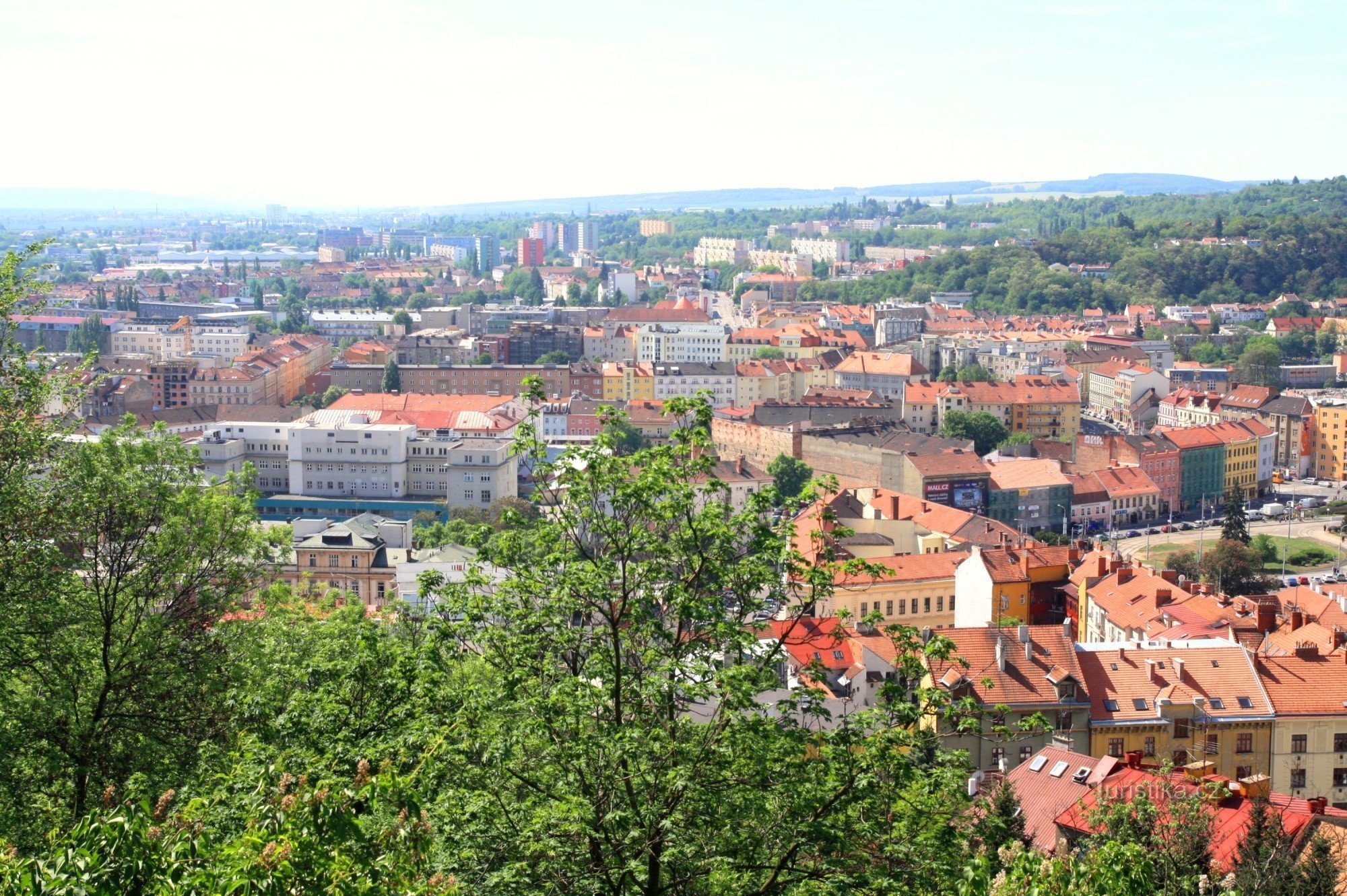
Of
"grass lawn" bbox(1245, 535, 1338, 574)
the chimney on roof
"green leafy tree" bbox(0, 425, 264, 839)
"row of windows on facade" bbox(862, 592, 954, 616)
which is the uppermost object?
"green leafy tree" bbox(0, 425, 264, 839)

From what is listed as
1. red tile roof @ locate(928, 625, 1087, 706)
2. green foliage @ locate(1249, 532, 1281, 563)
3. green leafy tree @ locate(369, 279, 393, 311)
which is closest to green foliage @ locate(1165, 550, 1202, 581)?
green foliage @ locate(1249, 532, 1281, 563)

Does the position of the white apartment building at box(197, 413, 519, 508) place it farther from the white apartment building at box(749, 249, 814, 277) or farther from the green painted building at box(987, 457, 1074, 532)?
the white apartment building at box(749, 249, 814, 277)

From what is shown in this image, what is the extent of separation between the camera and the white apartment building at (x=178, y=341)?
6619 centimetres

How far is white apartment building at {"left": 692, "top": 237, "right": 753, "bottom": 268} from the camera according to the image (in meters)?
121

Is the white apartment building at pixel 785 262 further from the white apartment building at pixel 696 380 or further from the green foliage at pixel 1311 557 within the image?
the green foliage at pixel 1311 557

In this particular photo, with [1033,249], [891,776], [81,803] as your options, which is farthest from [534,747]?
[1033,249]

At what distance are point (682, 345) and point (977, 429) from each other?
19.9m

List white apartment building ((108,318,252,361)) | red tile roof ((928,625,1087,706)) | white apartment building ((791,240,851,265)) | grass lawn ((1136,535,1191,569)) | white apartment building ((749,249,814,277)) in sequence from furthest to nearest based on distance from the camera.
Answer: white apartment building ((791,240,851,265))
white apartment building ((749,249,814,277))
white apartment building ((108,318,252,361))
grass lawn ((1136,535,1191,569))
red tile roof ((928,625,1087,706))

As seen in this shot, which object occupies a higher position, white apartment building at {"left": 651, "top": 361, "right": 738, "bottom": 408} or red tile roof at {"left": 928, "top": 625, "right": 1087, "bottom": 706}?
red tile roof at {"left": 928, "top": 625, "right": 1087, "bottom": 706}

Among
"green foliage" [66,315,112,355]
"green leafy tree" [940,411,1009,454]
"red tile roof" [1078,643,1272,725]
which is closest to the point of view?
"red tile roof" [1078,643,1272,725]

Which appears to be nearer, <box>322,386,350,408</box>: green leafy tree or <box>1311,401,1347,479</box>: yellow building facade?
<box>1311,401,1347,479</box>: yellow building facade

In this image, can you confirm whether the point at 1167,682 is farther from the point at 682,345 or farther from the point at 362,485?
the point at 682,345

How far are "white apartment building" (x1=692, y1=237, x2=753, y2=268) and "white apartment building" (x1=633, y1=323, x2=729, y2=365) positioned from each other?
5515cm

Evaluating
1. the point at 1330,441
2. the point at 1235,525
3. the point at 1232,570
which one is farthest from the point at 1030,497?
the point at 1330,441
